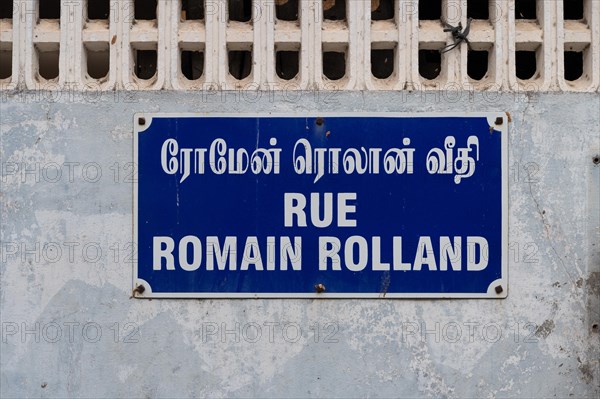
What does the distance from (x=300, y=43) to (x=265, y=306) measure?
3.67 ft

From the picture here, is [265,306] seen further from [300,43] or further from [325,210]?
[300,43]

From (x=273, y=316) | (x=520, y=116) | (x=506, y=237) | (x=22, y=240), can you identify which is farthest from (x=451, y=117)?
(x=22, y=240)

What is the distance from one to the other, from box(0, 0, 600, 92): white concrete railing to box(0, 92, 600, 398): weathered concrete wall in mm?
69

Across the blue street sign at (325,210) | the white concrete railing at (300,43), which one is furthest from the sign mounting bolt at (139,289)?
the white concrete railing at (300,43)

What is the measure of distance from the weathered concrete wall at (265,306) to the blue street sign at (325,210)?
0.23 feet

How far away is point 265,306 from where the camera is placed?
3.31 meters

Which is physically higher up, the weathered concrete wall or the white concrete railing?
the white concrete railing

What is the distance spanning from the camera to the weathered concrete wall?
330 centimetres

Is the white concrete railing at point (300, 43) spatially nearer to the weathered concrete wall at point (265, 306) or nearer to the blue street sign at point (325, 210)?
the weathered concrete wall at point (265, 306)

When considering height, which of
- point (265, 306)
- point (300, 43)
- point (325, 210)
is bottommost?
point (265, 306)

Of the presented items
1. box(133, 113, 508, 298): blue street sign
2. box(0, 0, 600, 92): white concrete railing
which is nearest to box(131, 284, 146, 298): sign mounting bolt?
box(133, 113, 508, 298): blue street sign

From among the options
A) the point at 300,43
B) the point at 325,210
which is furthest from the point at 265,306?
the point at 300,43

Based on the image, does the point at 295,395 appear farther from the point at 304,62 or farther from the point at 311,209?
the point at 304,62

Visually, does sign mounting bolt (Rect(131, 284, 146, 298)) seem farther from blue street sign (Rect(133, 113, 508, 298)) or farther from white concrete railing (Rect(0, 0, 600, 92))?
white concrete railing (Rect(0, 0, 600, 92))
